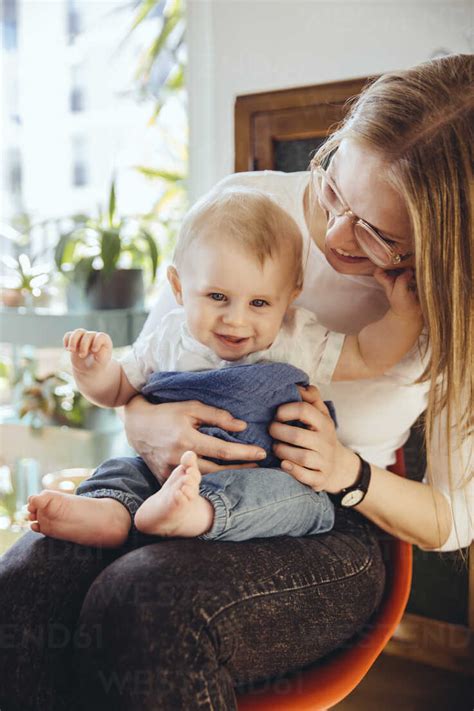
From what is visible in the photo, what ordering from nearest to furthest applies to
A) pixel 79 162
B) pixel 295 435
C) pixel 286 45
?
pixel 295 435 → pixel 286 45 → pixel 79 162

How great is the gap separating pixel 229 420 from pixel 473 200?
444mm

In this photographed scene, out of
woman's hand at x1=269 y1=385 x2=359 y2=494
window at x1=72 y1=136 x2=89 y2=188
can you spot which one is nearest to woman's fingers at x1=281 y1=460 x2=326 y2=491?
woman's hand at x1=269 y1=385 x2=359 y2=494

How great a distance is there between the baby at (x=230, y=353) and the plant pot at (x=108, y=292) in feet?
3.65

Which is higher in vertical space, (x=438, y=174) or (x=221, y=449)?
(x=438, y=174)

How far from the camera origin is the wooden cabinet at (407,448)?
5.24 ft

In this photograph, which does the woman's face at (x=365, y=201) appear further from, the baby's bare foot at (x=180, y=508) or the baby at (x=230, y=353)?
the baby's bare foot at (x=180, y=508)

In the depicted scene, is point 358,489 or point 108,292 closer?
point 358,489

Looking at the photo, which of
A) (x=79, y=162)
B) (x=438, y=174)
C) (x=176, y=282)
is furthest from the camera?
(x=79, y=162)

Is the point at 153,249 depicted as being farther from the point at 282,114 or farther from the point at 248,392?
the point at 248,392

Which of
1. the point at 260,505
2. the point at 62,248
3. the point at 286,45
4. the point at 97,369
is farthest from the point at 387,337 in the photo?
the point at 62,248

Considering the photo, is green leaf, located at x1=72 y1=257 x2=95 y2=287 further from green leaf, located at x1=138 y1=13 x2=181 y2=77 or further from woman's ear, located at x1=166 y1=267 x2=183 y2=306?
woman's ear, located at x1=166 y1=267 x2=183 y2=306

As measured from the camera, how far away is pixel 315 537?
1.04m

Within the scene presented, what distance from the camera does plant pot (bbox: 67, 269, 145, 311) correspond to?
224cm

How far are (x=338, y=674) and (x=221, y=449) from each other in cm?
34
